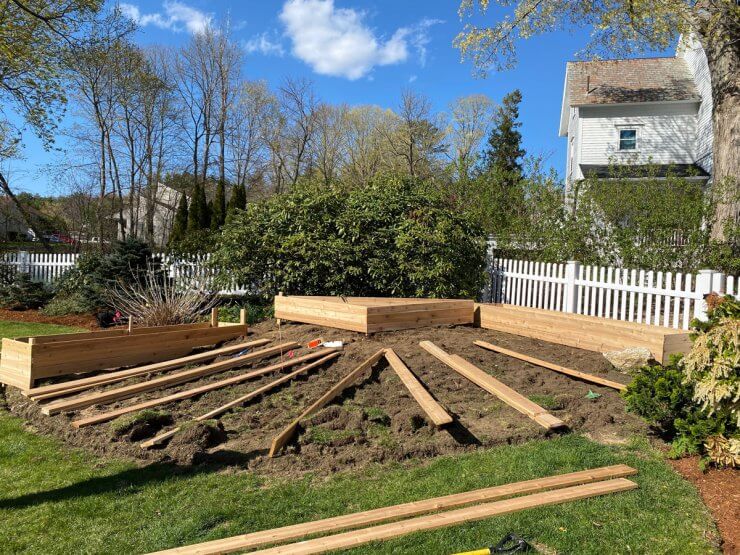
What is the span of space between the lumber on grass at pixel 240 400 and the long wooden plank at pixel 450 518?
2.26 metres

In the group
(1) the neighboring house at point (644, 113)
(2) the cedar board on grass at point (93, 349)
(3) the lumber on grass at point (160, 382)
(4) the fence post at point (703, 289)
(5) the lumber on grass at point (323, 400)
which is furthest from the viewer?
(1) the neighboring house at point (644, 113)

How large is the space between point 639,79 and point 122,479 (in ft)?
88.1

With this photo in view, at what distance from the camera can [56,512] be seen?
3770 mm

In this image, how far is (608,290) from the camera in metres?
9.55

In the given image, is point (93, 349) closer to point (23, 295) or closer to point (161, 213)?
point (23, 295)

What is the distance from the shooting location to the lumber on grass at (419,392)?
4.79m

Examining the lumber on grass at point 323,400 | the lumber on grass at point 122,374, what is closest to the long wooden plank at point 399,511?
the lumber on grass at point 323,400

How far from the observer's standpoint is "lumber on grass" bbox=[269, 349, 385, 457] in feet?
15.2

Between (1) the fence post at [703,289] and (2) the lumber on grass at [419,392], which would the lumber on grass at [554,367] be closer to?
(2) the lumber on grass at [419,392]

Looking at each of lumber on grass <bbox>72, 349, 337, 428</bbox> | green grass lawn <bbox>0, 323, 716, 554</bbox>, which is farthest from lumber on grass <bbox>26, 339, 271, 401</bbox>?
green grass lawn <bbox>0, 323, 716, 554</bbox>

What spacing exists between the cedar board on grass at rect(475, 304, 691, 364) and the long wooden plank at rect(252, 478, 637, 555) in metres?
3.02

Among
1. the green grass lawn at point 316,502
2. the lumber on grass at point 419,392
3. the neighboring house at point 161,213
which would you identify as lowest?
the green grass lawn at point 316,502

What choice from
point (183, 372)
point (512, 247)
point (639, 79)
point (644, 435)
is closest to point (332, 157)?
point (639, 79)

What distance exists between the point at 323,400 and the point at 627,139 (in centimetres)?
2299
